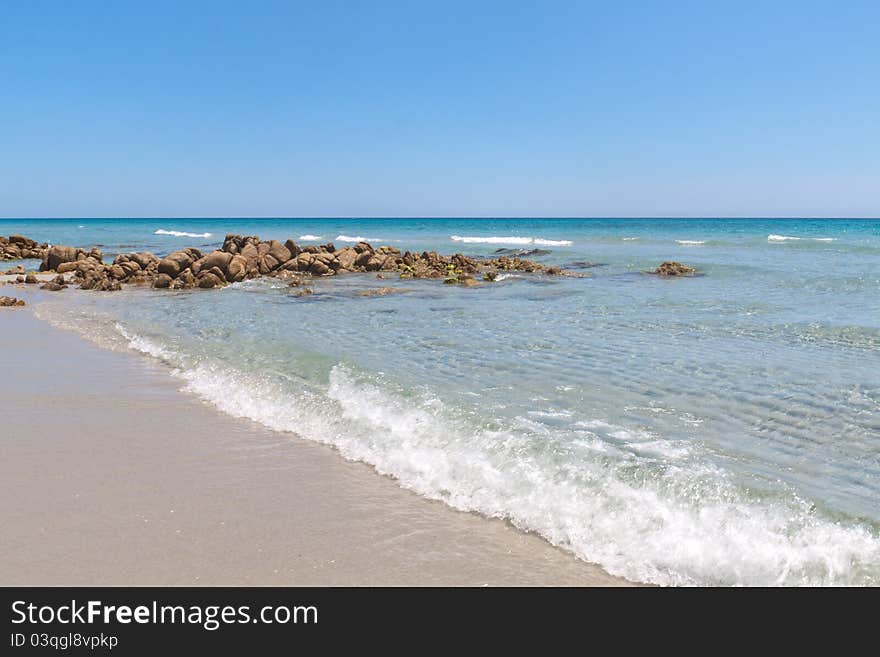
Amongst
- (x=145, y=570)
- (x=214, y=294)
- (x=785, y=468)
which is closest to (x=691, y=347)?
(x=785, y=468)

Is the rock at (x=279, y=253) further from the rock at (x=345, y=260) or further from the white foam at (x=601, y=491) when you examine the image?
the white foam at (x=601, y=491)

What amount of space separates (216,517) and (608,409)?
4.15 meters

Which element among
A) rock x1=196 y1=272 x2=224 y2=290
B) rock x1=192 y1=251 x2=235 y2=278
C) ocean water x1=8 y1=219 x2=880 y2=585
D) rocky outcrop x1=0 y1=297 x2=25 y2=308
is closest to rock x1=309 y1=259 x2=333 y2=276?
rock x1=192 y1=251 x2=235 y2=278

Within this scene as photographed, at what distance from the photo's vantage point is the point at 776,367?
8688 mm

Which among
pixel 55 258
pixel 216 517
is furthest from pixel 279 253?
pixel 216 517

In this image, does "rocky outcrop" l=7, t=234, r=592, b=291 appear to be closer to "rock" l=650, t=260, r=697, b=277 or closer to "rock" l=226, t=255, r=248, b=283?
"rock" l=226, t=255, r=248, b=283

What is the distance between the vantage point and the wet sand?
12.5 ft

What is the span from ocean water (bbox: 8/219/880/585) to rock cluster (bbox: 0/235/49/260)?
2836 cm

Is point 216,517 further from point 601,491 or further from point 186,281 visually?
point 186,281

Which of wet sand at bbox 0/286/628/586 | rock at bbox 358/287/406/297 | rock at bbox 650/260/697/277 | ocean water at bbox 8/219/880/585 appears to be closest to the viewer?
wet sand at bbox 0/286/628/586

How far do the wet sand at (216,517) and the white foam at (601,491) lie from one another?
0.24 m

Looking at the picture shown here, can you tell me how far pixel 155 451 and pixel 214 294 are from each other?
1535 centimetres

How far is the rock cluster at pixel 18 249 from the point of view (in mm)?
38500

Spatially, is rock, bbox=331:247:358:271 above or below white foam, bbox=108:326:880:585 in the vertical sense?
above
